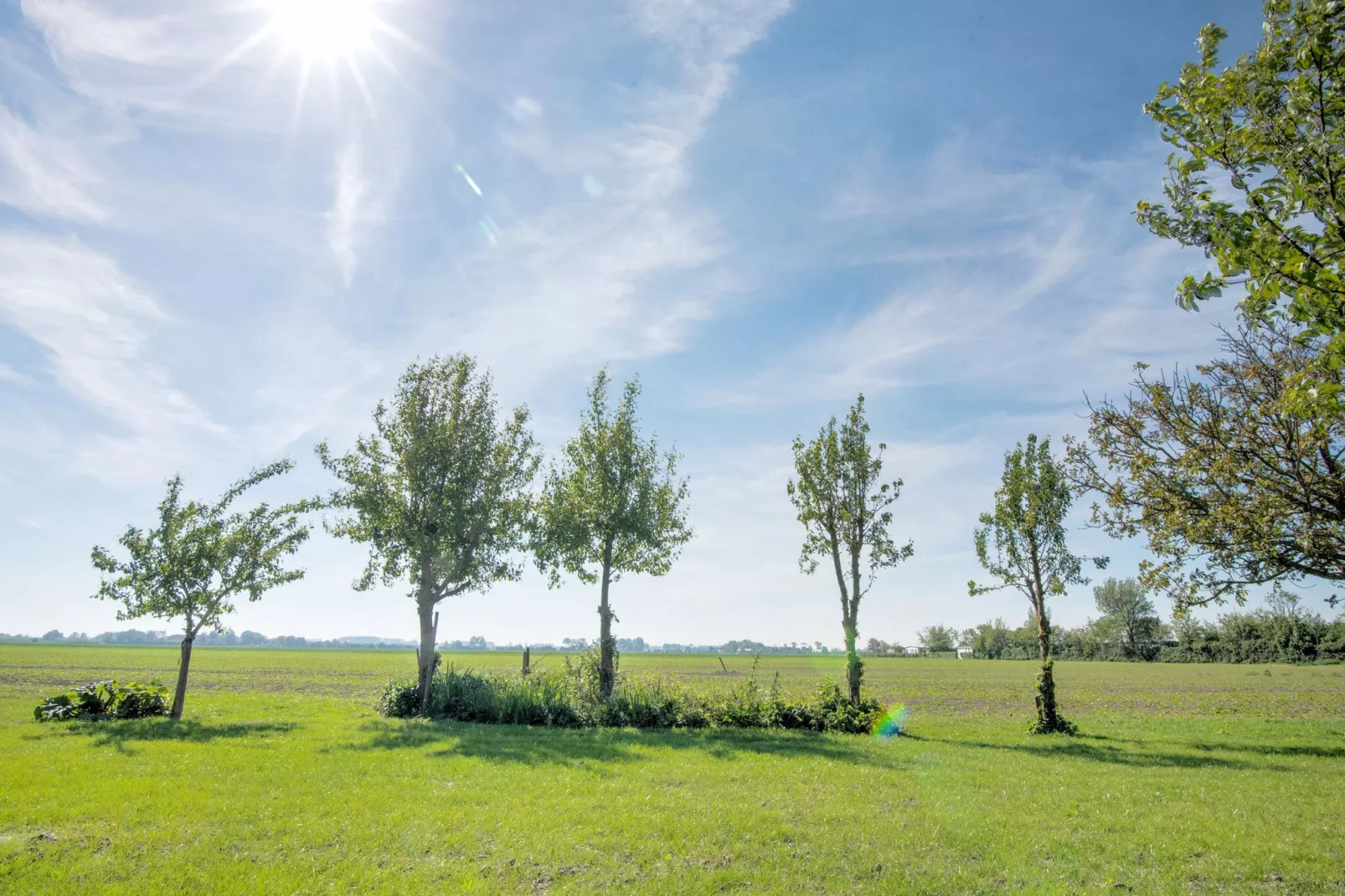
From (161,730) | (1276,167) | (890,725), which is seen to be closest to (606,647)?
(890,725)

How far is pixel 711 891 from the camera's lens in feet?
27.4

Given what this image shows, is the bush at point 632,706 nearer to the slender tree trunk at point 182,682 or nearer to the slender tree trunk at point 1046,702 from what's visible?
the slender tree trunk at point 1046,702

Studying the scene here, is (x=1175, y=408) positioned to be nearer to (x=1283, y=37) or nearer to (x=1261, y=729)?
(x=1283, y=37)

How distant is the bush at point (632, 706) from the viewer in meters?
25.3

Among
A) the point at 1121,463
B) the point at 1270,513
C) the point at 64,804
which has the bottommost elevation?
the point at 64,804

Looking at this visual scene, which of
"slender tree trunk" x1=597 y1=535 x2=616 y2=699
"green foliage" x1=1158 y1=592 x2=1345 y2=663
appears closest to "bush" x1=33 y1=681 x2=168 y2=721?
"slender tree trunk" x1=597 y1=535 x2=616 y2=699

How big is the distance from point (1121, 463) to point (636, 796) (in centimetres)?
1830

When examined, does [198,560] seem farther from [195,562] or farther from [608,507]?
[608,507]

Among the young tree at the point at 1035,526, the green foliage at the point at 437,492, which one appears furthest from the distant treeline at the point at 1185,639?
the green foliage at the point at 437,492

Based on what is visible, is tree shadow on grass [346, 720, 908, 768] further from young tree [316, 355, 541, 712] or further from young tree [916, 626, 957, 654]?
young tree [916, 626, 957, 654]

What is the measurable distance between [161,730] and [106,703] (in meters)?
5.00

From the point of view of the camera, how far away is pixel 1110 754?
2055cm

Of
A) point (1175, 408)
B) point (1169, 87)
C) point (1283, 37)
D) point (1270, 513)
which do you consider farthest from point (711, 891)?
point (1175, 408)

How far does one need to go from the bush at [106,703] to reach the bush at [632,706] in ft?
26.2
